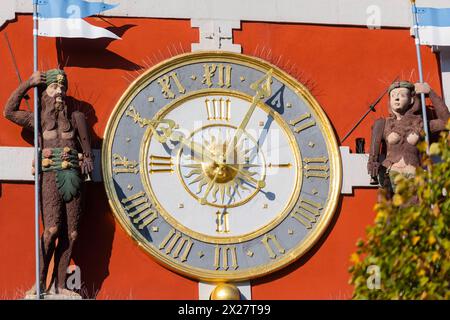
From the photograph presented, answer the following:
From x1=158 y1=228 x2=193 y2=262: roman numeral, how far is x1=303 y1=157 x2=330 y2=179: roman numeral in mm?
1432

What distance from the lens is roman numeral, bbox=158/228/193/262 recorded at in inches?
572

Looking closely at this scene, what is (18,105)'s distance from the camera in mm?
14547

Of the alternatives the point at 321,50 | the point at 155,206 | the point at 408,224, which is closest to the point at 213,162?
the point at 155,206

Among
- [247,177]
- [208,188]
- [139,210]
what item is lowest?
[139,210]

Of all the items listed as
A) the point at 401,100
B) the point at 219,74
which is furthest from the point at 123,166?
the point at 401,100

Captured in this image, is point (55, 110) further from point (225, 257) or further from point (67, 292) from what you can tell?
point (225, 257)

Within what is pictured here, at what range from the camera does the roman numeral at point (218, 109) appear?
15.1 m

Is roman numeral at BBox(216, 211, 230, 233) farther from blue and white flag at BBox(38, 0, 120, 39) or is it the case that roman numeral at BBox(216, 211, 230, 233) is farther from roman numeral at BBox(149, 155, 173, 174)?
blue and white flag at BBox(38, 0, 120, 39)

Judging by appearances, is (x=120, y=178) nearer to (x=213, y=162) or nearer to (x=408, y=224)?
(x=213, y=162)

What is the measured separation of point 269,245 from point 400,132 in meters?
1.72

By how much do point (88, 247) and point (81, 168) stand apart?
2.51ft

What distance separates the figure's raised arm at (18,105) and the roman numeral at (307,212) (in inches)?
107

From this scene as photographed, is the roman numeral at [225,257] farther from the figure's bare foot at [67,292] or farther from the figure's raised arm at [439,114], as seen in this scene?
the figure's raised arm at [439,114]

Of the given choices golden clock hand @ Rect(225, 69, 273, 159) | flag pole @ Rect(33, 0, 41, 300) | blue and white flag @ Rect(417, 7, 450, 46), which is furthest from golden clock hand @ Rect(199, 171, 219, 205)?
blue and white flag @ Rect(417, 7, 450, 46)
